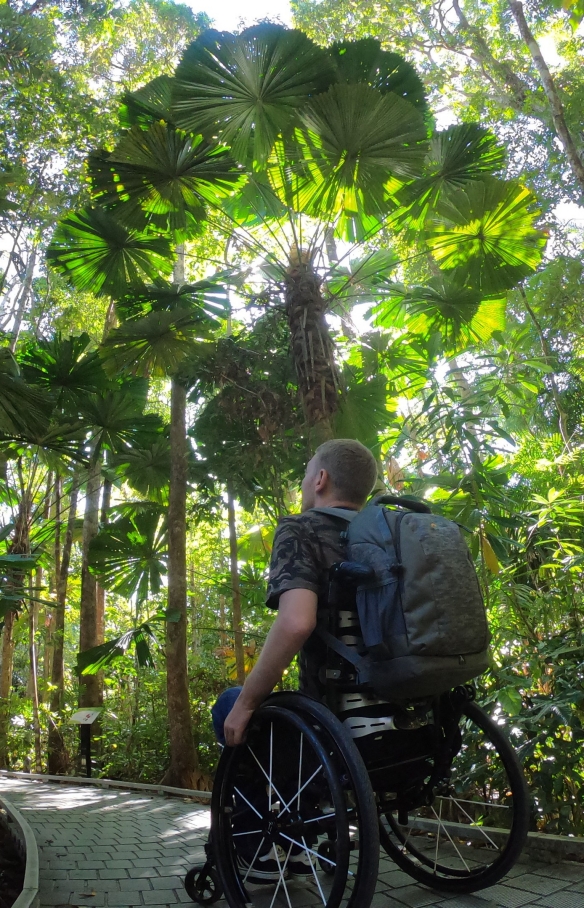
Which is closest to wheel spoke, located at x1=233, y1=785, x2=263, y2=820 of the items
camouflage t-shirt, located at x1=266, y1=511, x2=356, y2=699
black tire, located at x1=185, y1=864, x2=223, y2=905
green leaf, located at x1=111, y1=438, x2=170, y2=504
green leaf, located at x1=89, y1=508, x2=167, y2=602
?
camouflage t-shirt, located at x1=266, y1=511, x2=356, y2=699

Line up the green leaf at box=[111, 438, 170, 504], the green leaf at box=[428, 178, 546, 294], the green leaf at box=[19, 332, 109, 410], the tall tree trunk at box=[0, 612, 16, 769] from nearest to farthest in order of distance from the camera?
the green leaf at box=[428, 178, 546, 294]
the green leaf at box=[19, 332, 109, 410]
the green leaf at box=[111, 438, 170, 504]
the tall tree trunk at box=[0, 612, 16, 769]

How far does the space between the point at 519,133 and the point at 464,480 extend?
9956mm

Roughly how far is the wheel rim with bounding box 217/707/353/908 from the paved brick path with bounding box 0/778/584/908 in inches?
14.5

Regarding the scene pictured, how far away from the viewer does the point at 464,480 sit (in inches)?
158

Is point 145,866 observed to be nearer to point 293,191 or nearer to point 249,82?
point 249,82

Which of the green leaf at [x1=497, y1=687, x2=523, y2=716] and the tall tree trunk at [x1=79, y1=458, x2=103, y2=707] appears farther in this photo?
the tall tree trunk at [x1=79, y1=458, x2=103, y2=707]

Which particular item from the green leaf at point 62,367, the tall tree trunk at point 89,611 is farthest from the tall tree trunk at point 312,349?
the tall tree trunk at point 89,611

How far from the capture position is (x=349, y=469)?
2.06 metres

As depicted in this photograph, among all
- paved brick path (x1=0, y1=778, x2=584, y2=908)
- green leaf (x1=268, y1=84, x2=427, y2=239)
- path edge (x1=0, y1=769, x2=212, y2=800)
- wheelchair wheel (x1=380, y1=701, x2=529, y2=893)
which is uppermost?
green leaf (x1=268, y1=84, x2=427, y2=239)

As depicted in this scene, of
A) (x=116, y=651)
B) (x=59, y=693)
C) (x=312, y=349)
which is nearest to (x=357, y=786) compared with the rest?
(x=312, y=349)

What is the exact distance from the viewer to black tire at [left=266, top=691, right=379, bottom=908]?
138cm

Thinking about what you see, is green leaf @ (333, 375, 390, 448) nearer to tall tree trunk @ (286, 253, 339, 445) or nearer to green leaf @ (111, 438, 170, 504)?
tall tree trunk @ (286, 253, 339, 445)

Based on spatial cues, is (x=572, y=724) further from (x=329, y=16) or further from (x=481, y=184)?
(x=329, y=16)

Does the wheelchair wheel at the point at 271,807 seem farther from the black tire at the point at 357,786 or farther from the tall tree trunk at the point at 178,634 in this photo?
the tall tree trunk at the point at 178,634
